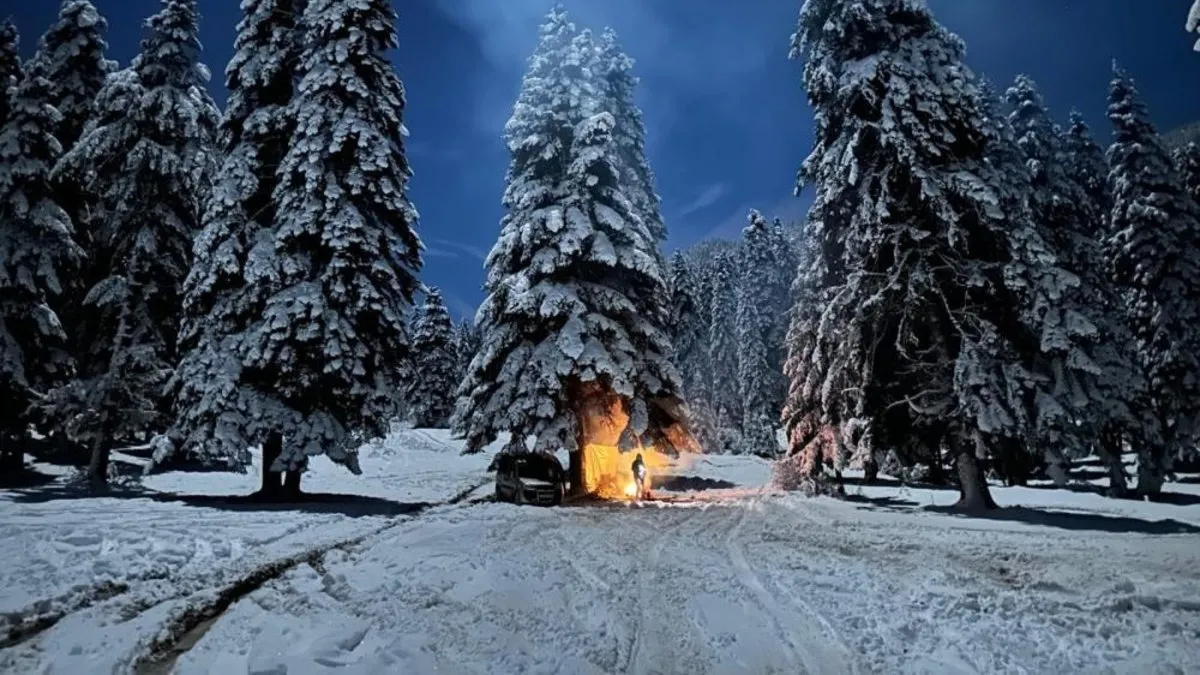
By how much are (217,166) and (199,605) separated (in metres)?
20.0

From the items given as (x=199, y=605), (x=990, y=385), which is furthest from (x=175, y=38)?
(x=990, y=385)

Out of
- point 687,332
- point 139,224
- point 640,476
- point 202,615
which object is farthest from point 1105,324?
point 687,332

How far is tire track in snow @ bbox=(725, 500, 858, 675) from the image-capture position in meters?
6.30

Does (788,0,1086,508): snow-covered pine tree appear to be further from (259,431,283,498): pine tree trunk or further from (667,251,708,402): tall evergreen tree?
(667,251,708,402): tall evergreen tree

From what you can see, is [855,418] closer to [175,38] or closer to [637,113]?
[637,113]

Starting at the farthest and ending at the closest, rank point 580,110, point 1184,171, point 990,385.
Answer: point 1184,171
point 580,110
point 990,385

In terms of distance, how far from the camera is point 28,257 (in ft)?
71.4

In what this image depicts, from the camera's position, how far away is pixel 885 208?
18484 millimetres

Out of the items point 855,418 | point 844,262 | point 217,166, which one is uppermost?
point 217,166


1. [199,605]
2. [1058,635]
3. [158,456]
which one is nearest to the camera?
[1058,635]

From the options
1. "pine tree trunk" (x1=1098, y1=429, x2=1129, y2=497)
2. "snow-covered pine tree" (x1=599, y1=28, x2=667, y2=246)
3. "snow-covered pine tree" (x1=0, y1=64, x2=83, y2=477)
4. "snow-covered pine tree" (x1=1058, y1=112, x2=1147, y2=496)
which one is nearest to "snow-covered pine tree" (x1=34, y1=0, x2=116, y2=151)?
"snow-covered pine tree" (x1=0, y1=64, x2=83, y2=477)

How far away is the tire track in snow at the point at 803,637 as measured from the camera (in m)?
6.30

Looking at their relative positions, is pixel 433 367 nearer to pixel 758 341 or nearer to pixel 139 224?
pixel 758 341

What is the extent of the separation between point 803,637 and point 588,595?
289cm
